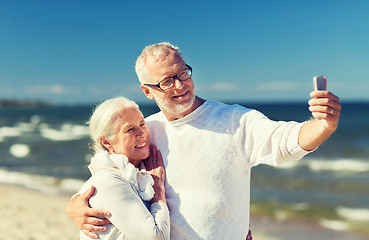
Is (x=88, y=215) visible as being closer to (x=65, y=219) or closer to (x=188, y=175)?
(x=188, y=175)

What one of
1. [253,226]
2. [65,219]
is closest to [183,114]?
[253,226]

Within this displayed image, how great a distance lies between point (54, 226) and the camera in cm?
762

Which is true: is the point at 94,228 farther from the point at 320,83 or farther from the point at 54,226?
the point at 54,226

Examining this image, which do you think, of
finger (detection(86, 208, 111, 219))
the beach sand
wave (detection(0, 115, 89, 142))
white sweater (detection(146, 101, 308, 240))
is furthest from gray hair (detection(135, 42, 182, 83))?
wave (detection(0, 115, 89, 142))

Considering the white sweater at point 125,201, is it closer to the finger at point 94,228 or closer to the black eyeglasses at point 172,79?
the finger at point 94,228

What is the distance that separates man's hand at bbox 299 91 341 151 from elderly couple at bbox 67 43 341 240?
0.20m

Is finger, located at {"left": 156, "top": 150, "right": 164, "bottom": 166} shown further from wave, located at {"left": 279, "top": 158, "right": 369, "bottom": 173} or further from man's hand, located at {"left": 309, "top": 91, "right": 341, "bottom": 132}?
wave, located at {"left": 279, "top": 158, "right": 369, "bottom": 173}

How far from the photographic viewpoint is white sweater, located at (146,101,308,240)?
249 cm

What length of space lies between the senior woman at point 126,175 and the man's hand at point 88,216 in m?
0.03

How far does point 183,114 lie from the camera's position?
8.70 feet

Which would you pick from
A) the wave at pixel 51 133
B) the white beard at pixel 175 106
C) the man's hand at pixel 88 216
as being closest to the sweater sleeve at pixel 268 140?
the white beard at pixel 175 106

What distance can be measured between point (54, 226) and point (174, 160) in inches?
228

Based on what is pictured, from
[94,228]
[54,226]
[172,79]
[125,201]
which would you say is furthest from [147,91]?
[54,226]

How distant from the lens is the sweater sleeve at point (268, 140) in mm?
2180
